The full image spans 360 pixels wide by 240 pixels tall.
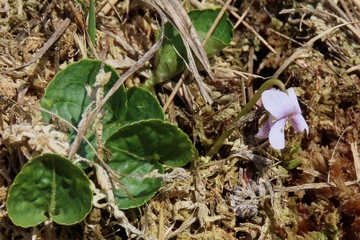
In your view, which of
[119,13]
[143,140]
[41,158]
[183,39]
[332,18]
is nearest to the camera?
[41,158]

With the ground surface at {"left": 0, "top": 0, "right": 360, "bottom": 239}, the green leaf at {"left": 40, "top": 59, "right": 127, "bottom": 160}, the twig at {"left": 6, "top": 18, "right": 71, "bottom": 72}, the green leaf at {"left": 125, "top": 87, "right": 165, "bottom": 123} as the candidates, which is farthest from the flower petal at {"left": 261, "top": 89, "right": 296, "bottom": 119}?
the twig at {"left": 6, "top": 18, "right": 71, "bottom": 72}

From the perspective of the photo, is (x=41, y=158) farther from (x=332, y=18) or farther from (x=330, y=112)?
(x=332, y=18)

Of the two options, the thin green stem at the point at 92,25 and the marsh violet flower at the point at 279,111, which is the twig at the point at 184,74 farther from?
the marsh violet flower at the point at 279,111

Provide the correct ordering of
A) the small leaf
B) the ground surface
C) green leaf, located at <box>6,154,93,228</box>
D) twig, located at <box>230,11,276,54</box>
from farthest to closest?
twig, located at <box>230,11,276,54</box> < the ground surface < the small leaf < green leaf, located at <box>6,154,93,228</box>

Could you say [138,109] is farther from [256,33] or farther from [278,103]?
[256,33]

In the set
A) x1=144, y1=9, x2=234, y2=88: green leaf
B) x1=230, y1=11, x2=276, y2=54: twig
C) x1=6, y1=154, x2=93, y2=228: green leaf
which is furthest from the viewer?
x1=230, y1=11, x2=276, y2=54: twig

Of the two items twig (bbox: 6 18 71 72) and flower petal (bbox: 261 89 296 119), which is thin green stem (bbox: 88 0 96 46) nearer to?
twig (bbox: 6 18 71 72)

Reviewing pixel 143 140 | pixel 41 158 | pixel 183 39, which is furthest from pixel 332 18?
pixel 41 158

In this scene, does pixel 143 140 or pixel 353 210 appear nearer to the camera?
pixel 143 140

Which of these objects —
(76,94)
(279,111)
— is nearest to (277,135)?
(279,111)
